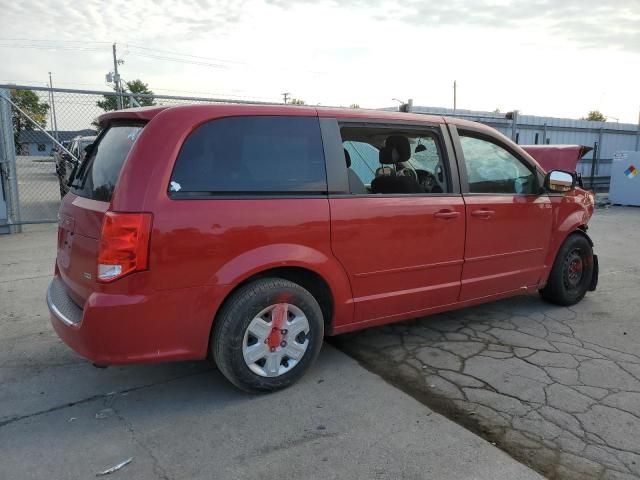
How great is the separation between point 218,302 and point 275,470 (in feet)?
3.22

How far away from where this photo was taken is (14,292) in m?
5.49

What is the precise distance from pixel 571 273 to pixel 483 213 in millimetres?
1631

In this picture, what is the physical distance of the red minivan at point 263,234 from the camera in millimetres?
2854

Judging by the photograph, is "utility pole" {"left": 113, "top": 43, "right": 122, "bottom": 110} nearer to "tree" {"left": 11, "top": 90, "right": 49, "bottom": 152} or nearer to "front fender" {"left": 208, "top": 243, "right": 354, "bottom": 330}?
"tree" {"left": 11, "top": 90, "right": 49, "bottom": 152}

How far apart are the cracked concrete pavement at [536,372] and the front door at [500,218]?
442 millimetres

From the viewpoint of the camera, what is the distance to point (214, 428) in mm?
2963

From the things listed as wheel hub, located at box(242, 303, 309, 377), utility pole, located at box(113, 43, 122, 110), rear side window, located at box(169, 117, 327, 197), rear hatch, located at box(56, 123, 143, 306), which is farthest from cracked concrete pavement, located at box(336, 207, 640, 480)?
utility pole, located at box(113, 43, 122, 110)

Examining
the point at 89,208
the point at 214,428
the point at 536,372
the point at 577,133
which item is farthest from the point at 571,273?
the point at 577,133

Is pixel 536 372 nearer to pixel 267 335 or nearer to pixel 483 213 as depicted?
pixel 483 213

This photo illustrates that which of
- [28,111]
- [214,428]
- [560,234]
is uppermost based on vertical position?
[28,111]

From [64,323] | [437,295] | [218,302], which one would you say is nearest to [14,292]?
[64,323]

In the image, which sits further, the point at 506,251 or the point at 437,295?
the point at 506,251

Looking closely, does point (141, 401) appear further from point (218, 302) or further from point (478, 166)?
point (478, 166)

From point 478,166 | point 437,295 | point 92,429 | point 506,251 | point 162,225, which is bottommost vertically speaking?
point 92,429
